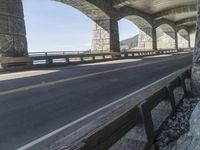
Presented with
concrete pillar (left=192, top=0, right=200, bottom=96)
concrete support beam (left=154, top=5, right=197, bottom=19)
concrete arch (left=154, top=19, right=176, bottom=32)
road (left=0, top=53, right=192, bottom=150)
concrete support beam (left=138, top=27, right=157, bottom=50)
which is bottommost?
road (left=0, top=53, right=192, bottom=150)

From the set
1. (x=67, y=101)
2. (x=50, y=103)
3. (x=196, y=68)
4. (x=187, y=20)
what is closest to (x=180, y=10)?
(x=187, y=20)

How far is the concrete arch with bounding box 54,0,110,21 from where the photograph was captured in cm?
3369

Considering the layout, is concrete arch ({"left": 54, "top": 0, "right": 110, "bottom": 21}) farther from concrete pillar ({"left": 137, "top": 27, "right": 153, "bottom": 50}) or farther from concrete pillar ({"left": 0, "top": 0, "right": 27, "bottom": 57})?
concrete pillar ({"left": 137, "top": 27, "right": 153, "bottom": 50})

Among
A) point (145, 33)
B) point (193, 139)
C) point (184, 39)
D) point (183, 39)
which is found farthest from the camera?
point (183, 39)

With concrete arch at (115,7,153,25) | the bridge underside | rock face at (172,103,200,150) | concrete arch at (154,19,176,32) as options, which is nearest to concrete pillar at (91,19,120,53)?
the bridge underside

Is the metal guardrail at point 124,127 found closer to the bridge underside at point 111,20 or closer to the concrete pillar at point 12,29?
the concrete pillar at point 12,29

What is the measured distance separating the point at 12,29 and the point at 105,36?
1957 centimetres

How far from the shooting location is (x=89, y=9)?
120 ft

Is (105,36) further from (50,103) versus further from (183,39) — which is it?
(183,39)

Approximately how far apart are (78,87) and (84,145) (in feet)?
27.8

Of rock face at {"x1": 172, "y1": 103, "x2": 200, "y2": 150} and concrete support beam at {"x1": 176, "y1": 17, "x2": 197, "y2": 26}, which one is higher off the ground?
concrete support beam at {"x1": 176, "y1": 17, "x2": 197, "y2": 26}

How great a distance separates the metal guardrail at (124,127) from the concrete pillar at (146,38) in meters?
50.7

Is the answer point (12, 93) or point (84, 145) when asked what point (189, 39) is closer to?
point (12, 93)

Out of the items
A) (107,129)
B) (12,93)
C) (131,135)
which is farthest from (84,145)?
(12,93)
